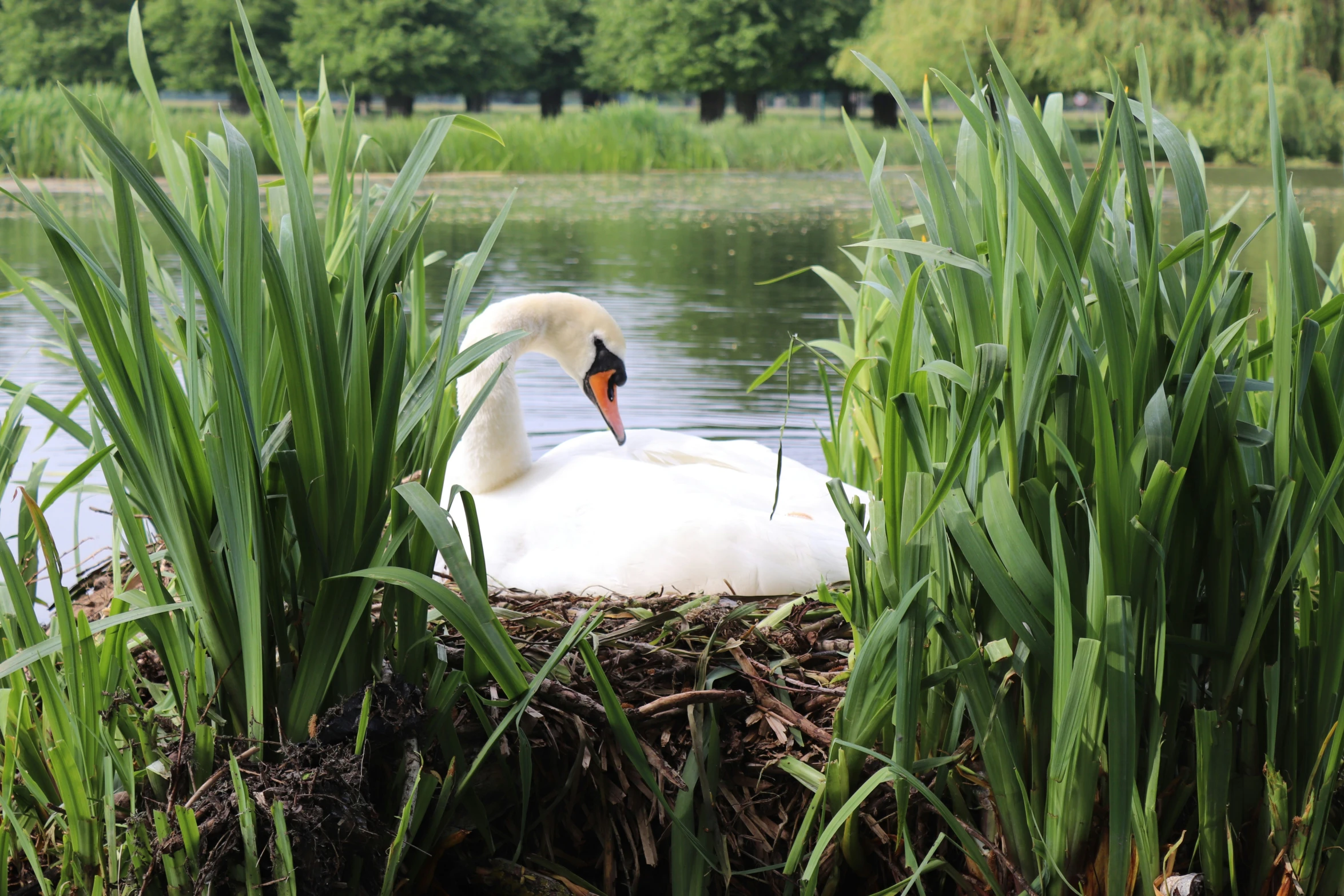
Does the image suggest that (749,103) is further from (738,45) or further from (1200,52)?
(1200,52)

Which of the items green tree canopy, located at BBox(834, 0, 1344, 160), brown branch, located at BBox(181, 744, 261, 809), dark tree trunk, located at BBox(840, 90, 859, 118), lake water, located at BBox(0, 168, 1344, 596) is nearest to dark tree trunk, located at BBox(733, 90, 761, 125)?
dark tree trunk, located at BBox(840, 90, 859, 118)

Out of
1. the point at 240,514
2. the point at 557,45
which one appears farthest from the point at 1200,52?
the point at 557,45

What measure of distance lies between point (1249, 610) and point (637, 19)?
45.3m

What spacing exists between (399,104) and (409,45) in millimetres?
3922

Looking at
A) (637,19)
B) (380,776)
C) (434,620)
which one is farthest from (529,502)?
(637,19)

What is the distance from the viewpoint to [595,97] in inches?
2108

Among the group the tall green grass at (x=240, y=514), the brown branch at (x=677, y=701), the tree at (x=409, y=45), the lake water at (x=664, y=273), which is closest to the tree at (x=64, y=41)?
the tree at (x=409, y=45)

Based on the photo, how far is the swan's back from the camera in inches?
93.7

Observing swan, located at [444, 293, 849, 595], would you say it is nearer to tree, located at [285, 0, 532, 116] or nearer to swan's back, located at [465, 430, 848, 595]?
swan's back, located at [465, 430, 848, 595]

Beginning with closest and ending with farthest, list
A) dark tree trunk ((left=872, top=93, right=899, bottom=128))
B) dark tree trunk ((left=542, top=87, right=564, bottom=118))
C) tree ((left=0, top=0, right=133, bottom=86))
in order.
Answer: dark tree trunk ((left=872, top=93, right=899, bottom=128)) < tree ((left=0, top=0, right=133, bottom=86)) < dark tree trunk ((left=542, top=87, right=564, bottom=118))

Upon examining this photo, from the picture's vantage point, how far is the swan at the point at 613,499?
7.83 feet

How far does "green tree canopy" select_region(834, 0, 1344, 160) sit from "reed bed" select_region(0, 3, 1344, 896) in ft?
57.5

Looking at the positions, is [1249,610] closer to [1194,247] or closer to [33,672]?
[1194,247]

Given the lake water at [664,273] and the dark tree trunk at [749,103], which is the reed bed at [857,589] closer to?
the lake water at [664,273]
